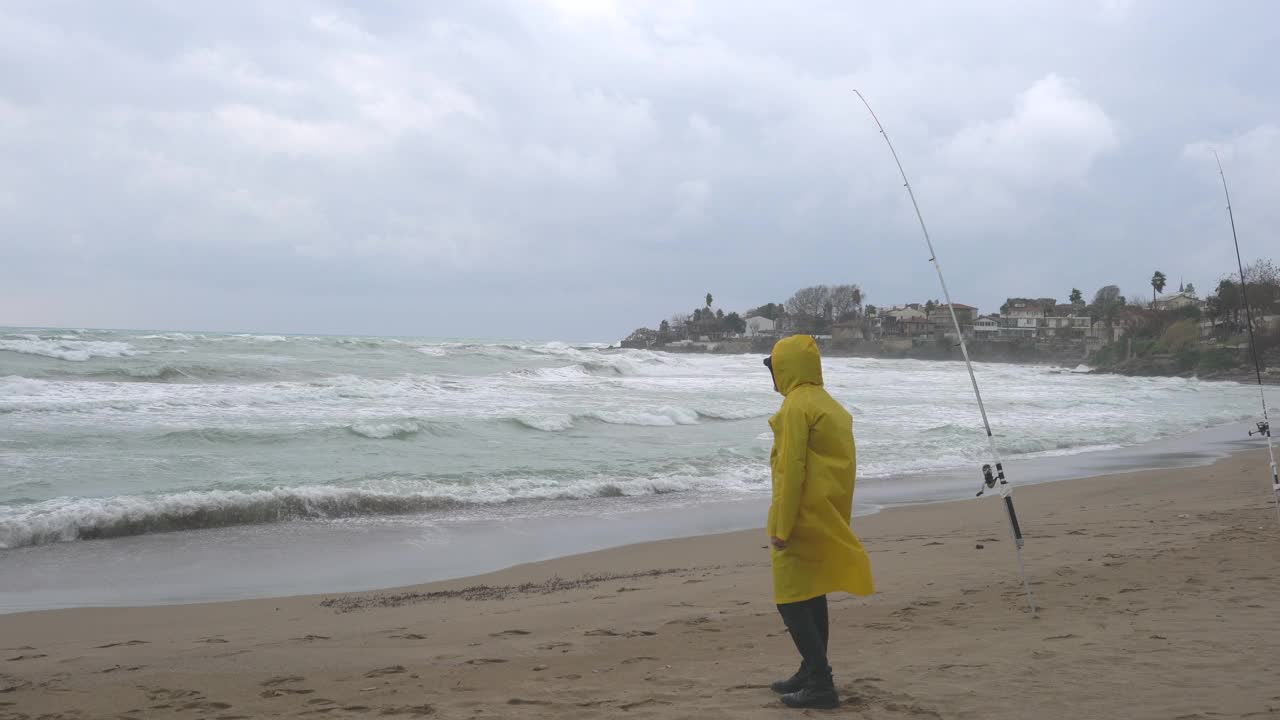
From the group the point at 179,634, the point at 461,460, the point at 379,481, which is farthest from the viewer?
the point at 461,460

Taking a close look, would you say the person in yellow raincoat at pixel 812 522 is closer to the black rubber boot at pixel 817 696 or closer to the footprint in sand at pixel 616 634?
the black rubber boot at pixel 817 696

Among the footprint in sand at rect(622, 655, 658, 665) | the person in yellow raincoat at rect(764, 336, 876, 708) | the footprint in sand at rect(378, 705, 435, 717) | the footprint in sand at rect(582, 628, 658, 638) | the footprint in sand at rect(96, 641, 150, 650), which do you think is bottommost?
the footprint in sand at rect(96, 641, 150, 650)

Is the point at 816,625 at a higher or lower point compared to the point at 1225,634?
higher

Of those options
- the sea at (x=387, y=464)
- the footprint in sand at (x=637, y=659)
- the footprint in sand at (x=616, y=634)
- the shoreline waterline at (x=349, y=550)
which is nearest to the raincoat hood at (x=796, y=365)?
the footprint in sand at (x=637, y=659)

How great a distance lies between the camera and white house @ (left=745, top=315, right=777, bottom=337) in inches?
5172

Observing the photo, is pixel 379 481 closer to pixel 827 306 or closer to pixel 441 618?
pixel 441 618

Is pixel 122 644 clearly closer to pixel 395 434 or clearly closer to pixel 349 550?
pixel 349 550

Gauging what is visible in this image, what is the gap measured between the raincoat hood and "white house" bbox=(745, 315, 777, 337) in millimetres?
124632

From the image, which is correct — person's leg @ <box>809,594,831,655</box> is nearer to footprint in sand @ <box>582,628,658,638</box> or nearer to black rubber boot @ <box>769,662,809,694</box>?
black rubber boot @ <box>769,662,809,694</box>

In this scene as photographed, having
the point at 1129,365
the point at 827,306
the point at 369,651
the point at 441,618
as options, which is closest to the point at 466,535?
the point at 441,618

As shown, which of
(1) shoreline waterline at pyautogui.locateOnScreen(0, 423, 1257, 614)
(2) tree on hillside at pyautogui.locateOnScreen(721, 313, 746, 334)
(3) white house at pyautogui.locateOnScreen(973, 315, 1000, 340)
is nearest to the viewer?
(1) shoreline waterline at pyautogui.locateOnScreen(0, 423, 1257, 614)

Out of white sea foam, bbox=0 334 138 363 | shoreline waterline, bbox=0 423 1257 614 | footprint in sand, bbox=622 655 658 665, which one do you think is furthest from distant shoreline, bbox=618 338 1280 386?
white sea foam, bbox=0 334 138 363

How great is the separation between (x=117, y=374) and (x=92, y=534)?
18.7 metres

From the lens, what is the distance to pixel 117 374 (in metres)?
24.8
